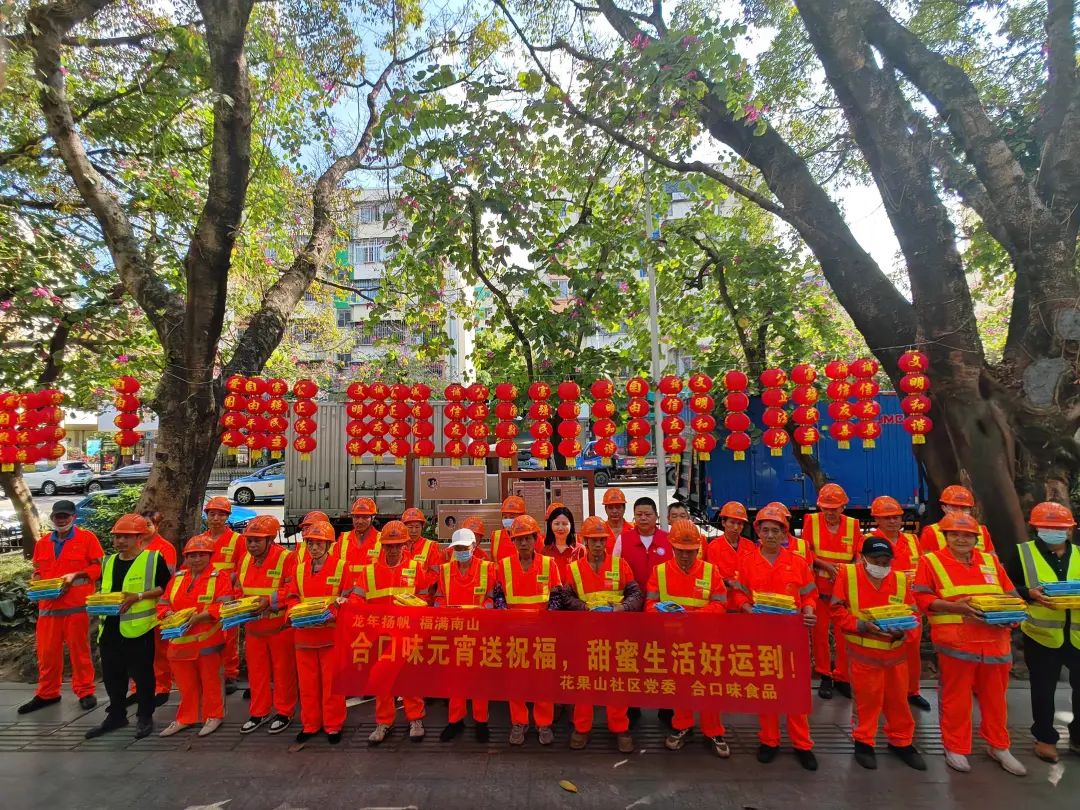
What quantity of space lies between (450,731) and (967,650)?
3.96 m

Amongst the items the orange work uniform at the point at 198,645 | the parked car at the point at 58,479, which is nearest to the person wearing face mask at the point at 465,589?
the orange work uniform at the point at 198,645

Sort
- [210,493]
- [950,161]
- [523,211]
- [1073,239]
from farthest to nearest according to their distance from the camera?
[210,493]
[523,211]
[950,161]
[1073,239]

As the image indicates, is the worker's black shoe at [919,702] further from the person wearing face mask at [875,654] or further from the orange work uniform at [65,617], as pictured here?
the orange work uniform at [65,617]

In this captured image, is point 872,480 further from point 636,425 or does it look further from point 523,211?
point 523,211

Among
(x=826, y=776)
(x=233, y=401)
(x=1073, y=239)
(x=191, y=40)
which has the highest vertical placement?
(x=191, y=40)

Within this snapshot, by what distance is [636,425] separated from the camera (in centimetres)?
642

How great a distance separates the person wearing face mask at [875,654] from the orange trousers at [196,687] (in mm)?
5138

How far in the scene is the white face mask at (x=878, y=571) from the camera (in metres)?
3.92

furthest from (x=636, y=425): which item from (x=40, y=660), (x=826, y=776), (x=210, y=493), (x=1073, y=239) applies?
(x=210, y=493)

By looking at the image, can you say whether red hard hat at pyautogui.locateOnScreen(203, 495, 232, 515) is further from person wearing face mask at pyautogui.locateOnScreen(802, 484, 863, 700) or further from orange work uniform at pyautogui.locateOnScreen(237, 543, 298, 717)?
person wearing face mask at pyautogui.locateOnScreen(802, 484, 863, 700)

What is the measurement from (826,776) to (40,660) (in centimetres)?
707

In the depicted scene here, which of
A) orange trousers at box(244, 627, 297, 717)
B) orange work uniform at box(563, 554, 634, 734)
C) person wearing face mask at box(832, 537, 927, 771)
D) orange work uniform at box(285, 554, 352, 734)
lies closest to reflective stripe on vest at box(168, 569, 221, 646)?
orange trousers at box(244, 627, 297, 717)

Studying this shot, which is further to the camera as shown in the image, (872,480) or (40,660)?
(872,480)

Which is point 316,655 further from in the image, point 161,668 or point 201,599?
point 161,668
